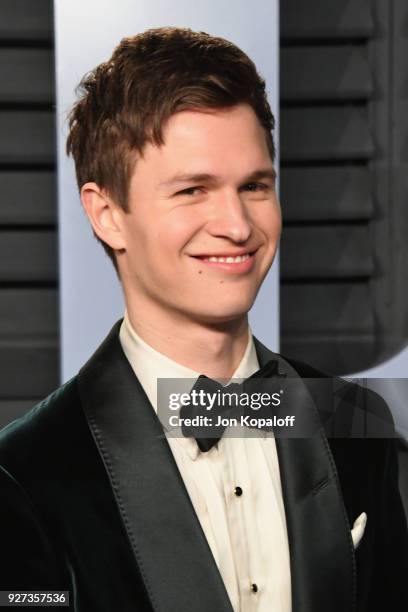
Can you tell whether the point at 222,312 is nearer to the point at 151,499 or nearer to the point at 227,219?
the point at 227,219

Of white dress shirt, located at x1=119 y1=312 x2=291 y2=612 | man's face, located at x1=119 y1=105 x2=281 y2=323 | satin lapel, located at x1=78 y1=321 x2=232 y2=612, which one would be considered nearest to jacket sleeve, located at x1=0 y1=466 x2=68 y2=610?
satin lapel, located at x1=78 y1=321 x2=232 y2=612

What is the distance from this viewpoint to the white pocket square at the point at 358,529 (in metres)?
1.57

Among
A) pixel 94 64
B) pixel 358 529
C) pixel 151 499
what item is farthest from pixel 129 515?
pixel 94 64

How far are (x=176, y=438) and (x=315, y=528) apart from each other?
27 centimetres

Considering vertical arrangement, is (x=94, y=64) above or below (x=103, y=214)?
above

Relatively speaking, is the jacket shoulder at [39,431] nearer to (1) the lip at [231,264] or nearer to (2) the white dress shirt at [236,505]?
(2) the white dress shirt at [236,505]

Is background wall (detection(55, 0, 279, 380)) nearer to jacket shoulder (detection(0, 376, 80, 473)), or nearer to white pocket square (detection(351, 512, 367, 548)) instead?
jacket shoulder (detection(0, 376, 80, 473))

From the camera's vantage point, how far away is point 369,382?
5.67ft

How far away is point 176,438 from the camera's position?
1510 millimetres

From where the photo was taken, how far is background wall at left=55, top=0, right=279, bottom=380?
5.29 ft

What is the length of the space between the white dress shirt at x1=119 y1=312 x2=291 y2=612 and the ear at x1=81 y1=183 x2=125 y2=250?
0.16 metres

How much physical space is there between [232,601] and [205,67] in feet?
2.75

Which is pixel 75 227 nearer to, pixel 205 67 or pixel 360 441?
pixel 205 67

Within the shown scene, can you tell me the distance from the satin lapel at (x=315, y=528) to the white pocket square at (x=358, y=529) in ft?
0.06
